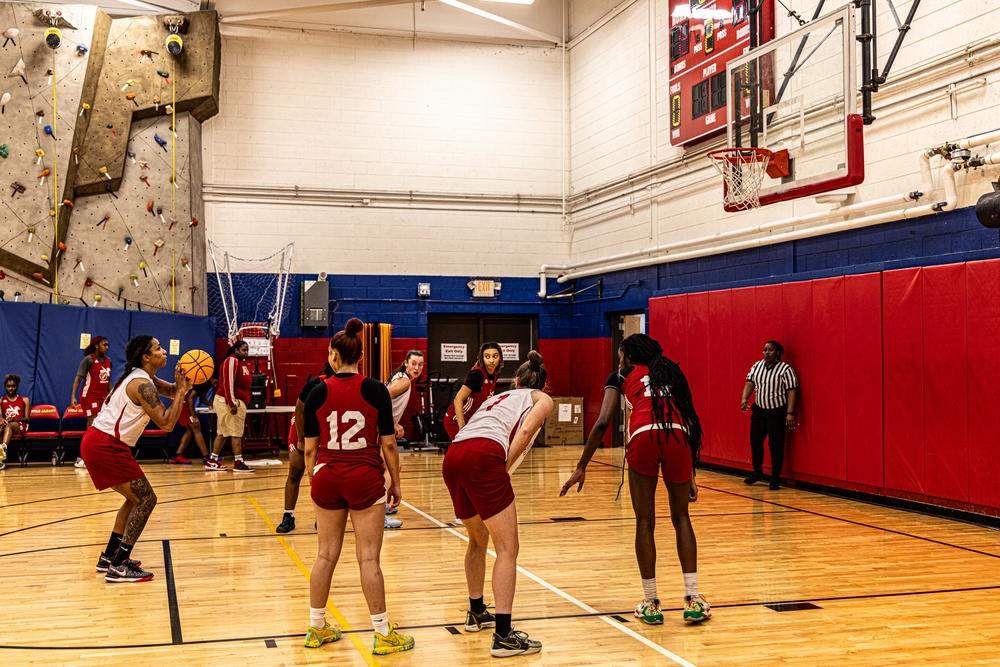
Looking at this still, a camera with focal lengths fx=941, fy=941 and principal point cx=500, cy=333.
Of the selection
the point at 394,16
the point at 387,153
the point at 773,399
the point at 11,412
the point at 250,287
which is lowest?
the point at 11,412

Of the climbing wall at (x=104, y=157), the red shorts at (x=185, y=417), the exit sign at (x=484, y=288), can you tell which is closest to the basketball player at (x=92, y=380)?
the red shorts at (x=185, y=417)

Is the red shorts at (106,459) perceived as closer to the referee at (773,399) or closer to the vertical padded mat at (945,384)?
the vertical padded mat at (945,384)

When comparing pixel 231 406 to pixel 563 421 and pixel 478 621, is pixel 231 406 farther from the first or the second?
pixel 478 621

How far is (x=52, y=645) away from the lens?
477 cm

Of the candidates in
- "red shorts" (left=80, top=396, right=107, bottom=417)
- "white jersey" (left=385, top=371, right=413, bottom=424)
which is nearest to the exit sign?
"red shorts" (left=80, top=396, right=107, bottom=417)

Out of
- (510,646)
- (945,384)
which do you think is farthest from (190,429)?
(510,646)

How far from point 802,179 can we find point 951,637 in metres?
5.55

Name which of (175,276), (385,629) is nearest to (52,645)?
(385,629)

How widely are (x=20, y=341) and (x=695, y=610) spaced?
11335mm

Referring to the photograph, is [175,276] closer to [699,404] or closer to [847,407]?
[699,404]

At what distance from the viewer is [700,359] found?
12.6 m

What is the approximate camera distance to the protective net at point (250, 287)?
1580 centimetres

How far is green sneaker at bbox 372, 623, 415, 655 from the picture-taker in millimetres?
4602

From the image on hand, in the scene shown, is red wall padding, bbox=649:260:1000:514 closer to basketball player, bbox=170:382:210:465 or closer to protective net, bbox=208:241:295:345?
basketball player, bbox=170:382:210:465
